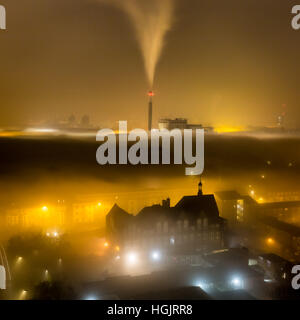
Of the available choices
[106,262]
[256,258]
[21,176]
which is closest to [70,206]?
[106,262]

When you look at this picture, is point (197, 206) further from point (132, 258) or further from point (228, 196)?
point (228, 196)

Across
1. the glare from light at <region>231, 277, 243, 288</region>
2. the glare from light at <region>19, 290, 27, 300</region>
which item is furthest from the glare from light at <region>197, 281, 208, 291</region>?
the glare from light at <region>19, 290, 27, 300</region>

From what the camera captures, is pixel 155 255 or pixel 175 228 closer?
pixel 155 255

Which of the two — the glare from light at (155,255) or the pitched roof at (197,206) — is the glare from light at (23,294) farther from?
the pitched roof at (197,206)

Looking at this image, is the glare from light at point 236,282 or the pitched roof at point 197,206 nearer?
the glare from light at point 236,282

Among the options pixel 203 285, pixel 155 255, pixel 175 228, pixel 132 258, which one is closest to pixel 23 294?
pixel 132 258

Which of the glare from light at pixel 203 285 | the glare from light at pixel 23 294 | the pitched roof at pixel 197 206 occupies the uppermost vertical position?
the pitched roof at pixel 197 206

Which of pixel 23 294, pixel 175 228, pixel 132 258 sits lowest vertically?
pixel 23 294

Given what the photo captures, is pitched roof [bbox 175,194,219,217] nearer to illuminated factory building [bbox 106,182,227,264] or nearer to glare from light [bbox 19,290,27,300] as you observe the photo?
illuminated factory building [bbox 106,182,227,264]

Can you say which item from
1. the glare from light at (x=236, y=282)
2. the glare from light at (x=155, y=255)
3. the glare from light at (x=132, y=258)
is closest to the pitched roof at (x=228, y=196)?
the glare from light at (x=155, y=255)

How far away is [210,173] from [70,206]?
2667 centimetres

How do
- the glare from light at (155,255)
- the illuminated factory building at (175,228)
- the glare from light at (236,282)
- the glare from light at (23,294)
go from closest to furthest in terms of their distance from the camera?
the glare from light at (23,294) → the glare from light at (236,282) → the glare from light at (155,255) → the illuminated factory building at (175,228)
